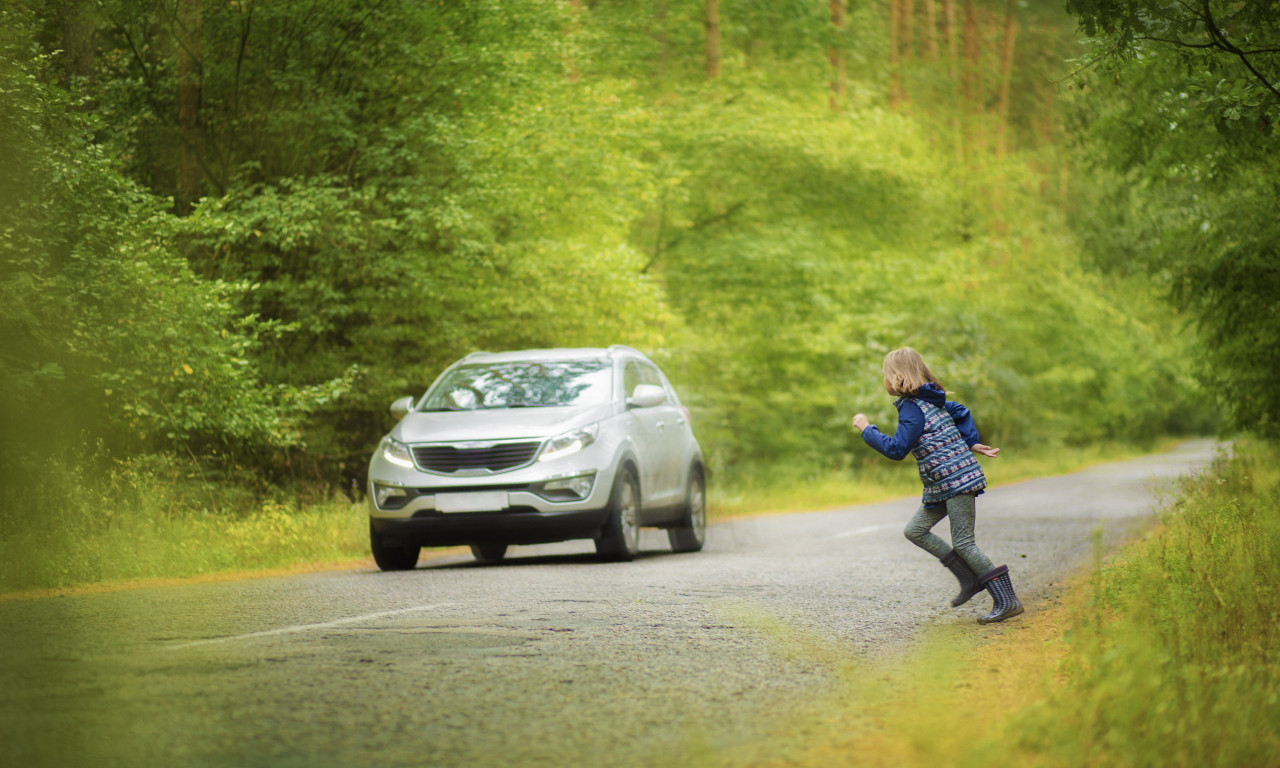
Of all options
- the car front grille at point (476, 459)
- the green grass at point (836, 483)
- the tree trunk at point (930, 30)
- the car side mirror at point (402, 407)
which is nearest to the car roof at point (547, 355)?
the car side mirror at point (402, 407)

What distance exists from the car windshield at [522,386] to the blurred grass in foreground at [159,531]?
1.97m

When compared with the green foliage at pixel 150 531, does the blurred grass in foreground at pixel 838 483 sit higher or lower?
lower

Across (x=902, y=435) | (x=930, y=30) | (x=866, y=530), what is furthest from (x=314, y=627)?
(x=930, y=30)

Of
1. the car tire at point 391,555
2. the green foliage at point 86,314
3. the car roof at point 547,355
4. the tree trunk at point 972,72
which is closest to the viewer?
the car tire at point 391,555

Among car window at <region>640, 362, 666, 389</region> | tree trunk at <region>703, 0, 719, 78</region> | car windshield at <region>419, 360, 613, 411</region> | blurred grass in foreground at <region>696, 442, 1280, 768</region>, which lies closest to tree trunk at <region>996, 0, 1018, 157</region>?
tree trunk at <region>703, 0, 719, 78</region>

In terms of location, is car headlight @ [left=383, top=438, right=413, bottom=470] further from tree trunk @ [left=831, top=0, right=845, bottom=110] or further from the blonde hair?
tree trunk @ [left=831, top=0, right=845, bottom=110]

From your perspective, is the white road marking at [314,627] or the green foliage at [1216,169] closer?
the white road marking at [314,627]

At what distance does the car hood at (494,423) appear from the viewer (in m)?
11.7

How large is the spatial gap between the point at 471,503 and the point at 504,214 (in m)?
8.71

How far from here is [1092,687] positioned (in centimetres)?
514

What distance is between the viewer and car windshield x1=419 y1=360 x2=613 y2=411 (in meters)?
12.5

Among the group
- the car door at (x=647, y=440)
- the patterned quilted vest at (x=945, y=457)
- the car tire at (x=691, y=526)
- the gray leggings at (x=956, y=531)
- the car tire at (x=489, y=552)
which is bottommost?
the car tire at (x=489, y=552)

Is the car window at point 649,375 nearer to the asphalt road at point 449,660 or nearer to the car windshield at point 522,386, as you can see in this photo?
the car windshield at point 522,386

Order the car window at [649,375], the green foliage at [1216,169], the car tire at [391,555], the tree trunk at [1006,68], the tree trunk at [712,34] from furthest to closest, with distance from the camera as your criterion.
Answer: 1. the tree trunk at [1006,68]
2. the tree trunk at [712,34]
3. the car window at [649,375]
4. the car tire at [391,555]
5. the green foliage at [1216,169]
